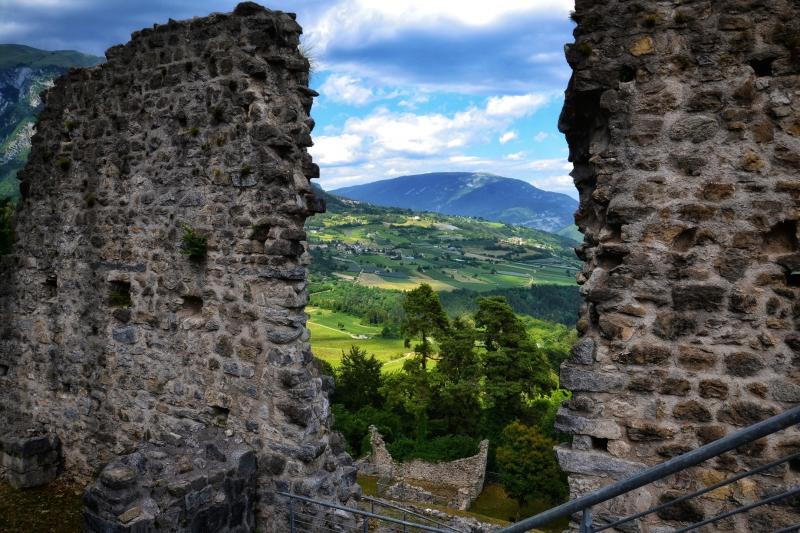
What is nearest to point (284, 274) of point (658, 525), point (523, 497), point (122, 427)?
point (122, 427)

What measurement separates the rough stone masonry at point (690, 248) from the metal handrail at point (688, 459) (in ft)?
4.57

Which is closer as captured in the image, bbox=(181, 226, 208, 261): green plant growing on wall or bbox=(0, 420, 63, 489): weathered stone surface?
bbox=(181, 226, 208, 261): green plant growing on wall

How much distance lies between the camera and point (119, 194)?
26.2 ft

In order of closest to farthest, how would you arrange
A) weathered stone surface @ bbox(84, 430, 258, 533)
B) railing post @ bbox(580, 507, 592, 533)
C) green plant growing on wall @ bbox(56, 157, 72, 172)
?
railing post @ bbox(580, 507, 592, 533)
weathered stone surface @ bbox(84, 430, 258, 533)
green plant growing on wall @ bbox(56, 157, 72, 172)

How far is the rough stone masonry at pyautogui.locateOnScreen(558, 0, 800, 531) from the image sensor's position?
167 inches

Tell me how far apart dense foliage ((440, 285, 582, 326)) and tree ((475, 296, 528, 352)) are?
189 ft

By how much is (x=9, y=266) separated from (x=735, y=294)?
10337 mm

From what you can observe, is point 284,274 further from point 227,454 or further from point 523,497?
point 523,497

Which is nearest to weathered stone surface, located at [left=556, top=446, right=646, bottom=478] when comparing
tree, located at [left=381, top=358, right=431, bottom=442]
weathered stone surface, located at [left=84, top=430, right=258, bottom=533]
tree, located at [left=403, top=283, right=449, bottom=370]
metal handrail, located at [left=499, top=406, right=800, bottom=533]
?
metal handrail, located at [left=499, top=406, right=800, bottom=533]

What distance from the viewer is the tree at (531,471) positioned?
2684 centimetres

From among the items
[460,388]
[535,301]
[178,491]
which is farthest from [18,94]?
[178,491]

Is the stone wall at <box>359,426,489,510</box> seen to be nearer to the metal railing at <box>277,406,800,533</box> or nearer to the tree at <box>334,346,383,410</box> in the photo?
the tree at <box>334,346,383,410</box>

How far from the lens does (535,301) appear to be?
377 feet

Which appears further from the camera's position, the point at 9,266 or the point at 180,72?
the point at 9,266
